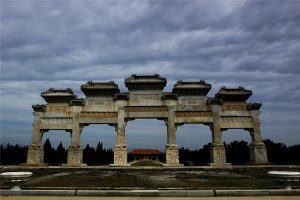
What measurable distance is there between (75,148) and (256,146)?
1580 centimetres

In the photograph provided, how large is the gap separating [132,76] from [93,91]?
3876mm

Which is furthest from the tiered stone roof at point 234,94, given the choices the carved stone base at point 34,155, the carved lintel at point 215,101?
the carved stone base at point 34,155

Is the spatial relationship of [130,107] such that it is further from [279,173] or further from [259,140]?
[279,173]

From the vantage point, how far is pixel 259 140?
80.5 ft

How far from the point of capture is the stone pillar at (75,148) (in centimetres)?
2402

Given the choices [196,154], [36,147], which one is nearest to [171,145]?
[196,154]

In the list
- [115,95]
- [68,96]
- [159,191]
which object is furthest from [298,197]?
[68,96]

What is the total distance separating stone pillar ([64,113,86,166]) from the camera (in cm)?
2402

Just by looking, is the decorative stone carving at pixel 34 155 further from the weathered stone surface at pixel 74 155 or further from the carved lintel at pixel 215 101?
the carved lintel at pixel 215 101

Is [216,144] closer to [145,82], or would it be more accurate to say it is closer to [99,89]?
[145,82]

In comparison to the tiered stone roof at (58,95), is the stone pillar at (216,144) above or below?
below

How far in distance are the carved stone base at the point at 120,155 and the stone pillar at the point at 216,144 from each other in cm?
731

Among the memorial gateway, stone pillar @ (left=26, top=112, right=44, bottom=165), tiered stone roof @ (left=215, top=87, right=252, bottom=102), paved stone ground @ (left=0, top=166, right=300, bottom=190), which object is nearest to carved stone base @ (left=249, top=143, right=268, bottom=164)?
the memorial gateway

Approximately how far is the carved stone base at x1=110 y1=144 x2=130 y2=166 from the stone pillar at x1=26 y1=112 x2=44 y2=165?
272 inches
